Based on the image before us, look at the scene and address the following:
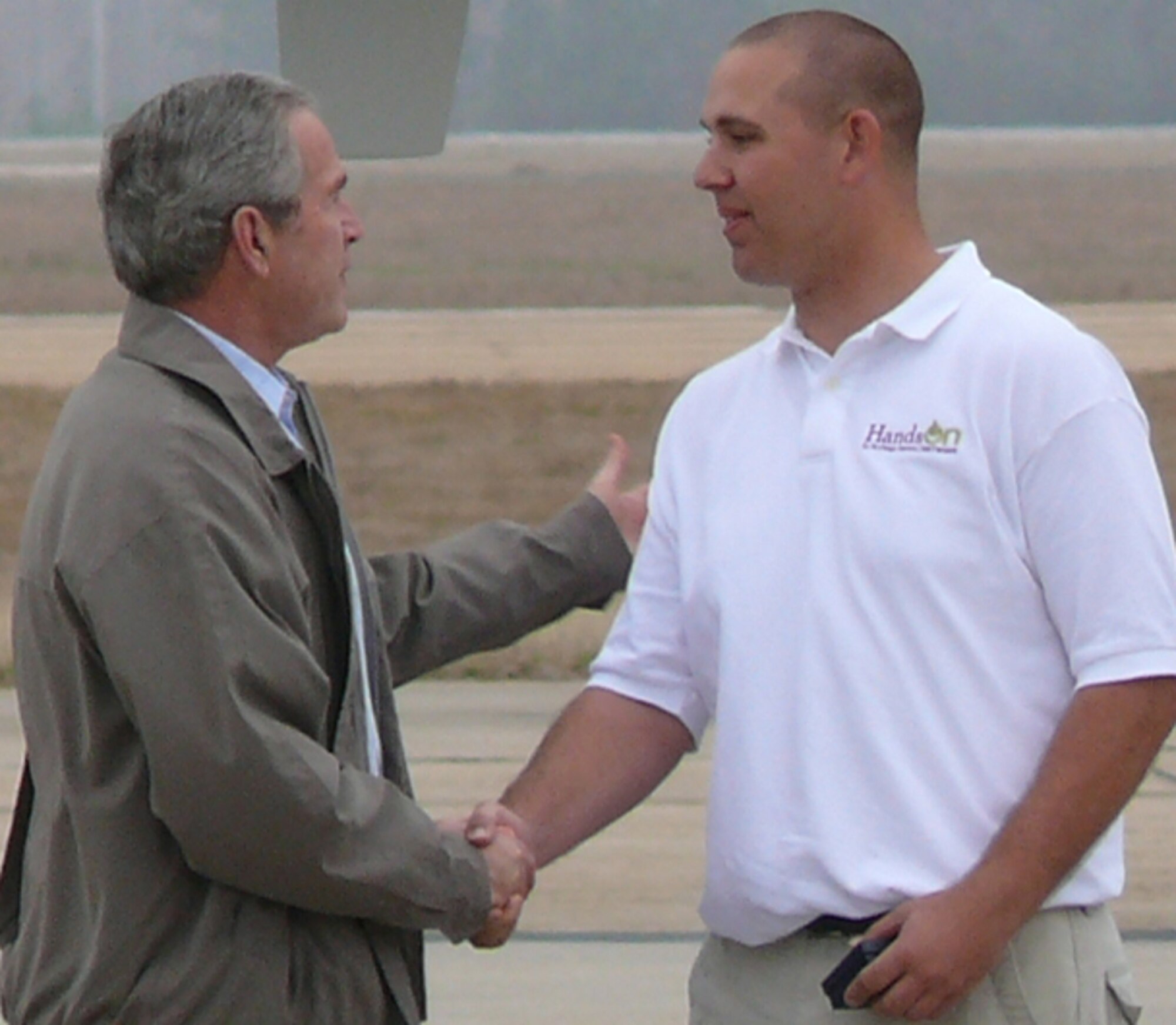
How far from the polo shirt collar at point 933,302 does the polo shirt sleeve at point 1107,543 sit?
20 centimetres

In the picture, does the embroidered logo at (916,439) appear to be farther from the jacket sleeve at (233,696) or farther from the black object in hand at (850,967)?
the jacket sleeve at (233,696)

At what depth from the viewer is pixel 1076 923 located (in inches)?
93.0

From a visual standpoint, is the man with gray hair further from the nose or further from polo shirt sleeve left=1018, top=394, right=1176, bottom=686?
polo shirt sleeve left=1018, top=394, right=1176, bottom=686

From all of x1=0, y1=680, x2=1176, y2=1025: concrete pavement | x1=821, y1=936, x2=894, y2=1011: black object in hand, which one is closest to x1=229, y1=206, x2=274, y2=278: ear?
Result: x1=821, y1=936, x2=894, y2=1011: black object in hand

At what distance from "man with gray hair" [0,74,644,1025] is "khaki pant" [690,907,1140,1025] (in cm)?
26

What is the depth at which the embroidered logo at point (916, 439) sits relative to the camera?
2.31 m

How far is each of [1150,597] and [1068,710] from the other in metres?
0.13

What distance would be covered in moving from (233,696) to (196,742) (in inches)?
2.1

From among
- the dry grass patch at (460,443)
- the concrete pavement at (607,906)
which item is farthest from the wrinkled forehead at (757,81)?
the dry grass patch at (460,443)

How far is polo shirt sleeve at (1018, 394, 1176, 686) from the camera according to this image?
223 cm

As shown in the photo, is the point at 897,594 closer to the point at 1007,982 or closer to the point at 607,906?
the point at 1007,982

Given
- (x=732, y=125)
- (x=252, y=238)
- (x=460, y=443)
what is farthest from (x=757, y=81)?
(x=460, y=443)

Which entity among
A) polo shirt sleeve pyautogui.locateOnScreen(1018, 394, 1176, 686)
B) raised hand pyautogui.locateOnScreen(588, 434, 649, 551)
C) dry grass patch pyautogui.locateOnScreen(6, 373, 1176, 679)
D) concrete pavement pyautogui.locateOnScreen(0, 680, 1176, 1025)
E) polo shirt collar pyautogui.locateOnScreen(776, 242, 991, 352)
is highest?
polo shirt collar pyautogui.locateOnScreen(776, 242, 991, 352)

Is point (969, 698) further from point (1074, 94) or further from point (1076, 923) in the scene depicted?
point (1074, 94)
